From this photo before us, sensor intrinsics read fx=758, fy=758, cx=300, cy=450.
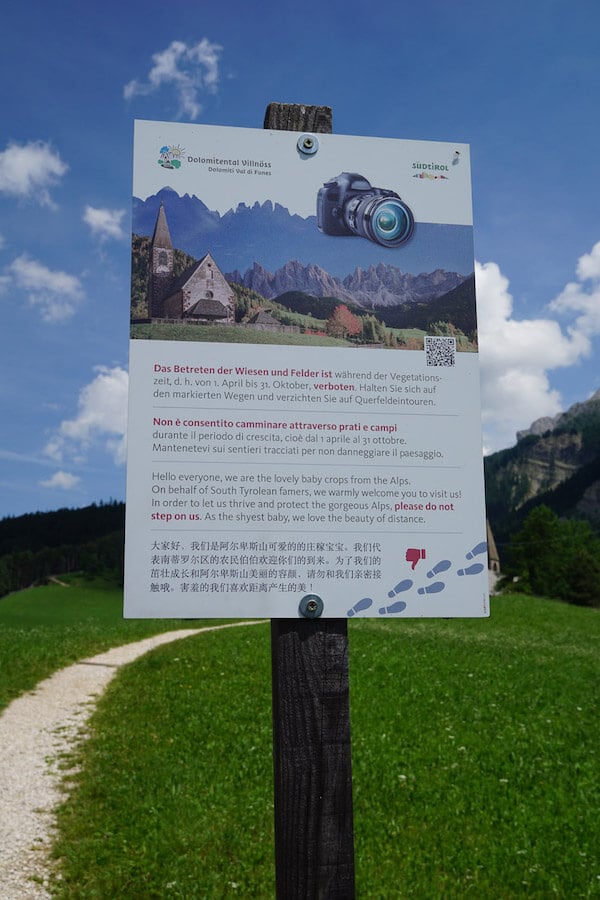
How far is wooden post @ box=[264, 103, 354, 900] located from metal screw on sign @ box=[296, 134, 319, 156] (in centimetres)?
273

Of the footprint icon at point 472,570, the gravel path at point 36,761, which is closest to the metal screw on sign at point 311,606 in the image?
the footprint icon at point 472,570

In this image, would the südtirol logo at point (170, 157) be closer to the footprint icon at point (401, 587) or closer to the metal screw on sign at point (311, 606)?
the metal screw on sign at point (311, 606)

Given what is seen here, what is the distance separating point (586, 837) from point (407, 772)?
225 centimetres

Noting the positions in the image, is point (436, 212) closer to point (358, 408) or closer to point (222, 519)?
point (358, 408)

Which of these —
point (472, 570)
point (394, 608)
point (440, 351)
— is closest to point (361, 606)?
point (394, 608)

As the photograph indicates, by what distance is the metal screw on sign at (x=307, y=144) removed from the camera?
4504 mm

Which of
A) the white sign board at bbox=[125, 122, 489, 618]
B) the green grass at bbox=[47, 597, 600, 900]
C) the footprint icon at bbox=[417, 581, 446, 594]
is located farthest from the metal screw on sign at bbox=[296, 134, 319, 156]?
the green grass at bbox=[47, 597, 600, 900]

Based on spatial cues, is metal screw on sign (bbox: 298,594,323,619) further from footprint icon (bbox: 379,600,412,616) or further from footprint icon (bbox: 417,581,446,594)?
footprint icon (bbox: 417,581,446,594)

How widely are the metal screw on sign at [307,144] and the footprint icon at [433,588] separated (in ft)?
8.60

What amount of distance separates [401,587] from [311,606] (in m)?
0.52

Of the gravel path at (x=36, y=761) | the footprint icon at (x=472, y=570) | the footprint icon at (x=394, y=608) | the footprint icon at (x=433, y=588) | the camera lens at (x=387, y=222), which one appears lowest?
the gravel path at (x=36, y=761)

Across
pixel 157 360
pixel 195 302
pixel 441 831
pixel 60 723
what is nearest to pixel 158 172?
pixel 195 302

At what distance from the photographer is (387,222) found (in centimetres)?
456

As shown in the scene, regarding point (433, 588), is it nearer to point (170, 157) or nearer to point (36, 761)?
point (170, 157)
